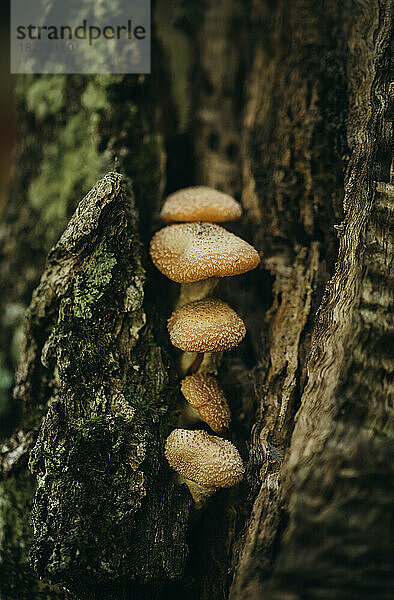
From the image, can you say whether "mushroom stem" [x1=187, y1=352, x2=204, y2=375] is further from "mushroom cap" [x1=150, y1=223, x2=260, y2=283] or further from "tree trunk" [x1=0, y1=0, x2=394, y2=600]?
"mushroom cap" [x1=150, y1=223, x2=260, y2=283]

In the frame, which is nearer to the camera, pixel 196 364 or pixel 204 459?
pixel 204 459

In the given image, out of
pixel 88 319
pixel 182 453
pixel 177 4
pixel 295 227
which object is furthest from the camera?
pixel 177 4

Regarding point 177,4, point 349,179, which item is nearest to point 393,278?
point 349,179

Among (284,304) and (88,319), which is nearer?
(88,319)

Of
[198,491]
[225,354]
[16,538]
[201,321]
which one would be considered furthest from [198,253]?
[16,538]

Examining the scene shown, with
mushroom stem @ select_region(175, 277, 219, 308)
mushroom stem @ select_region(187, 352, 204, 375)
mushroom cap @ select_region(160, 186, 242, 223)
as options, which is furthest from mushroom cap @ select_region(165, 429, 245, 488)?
mushroom cap @ select_region(160, 186, 242, 223)

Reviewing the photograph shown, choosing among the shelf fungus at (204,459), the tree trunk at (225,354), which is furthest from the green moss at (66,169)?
the shelf fungus at (204,459)

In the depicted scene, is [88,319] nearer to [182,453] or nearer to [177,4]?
[182,453]

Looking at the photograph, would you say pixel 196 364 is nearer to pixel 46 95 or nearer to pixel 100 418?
pixel 100 418
